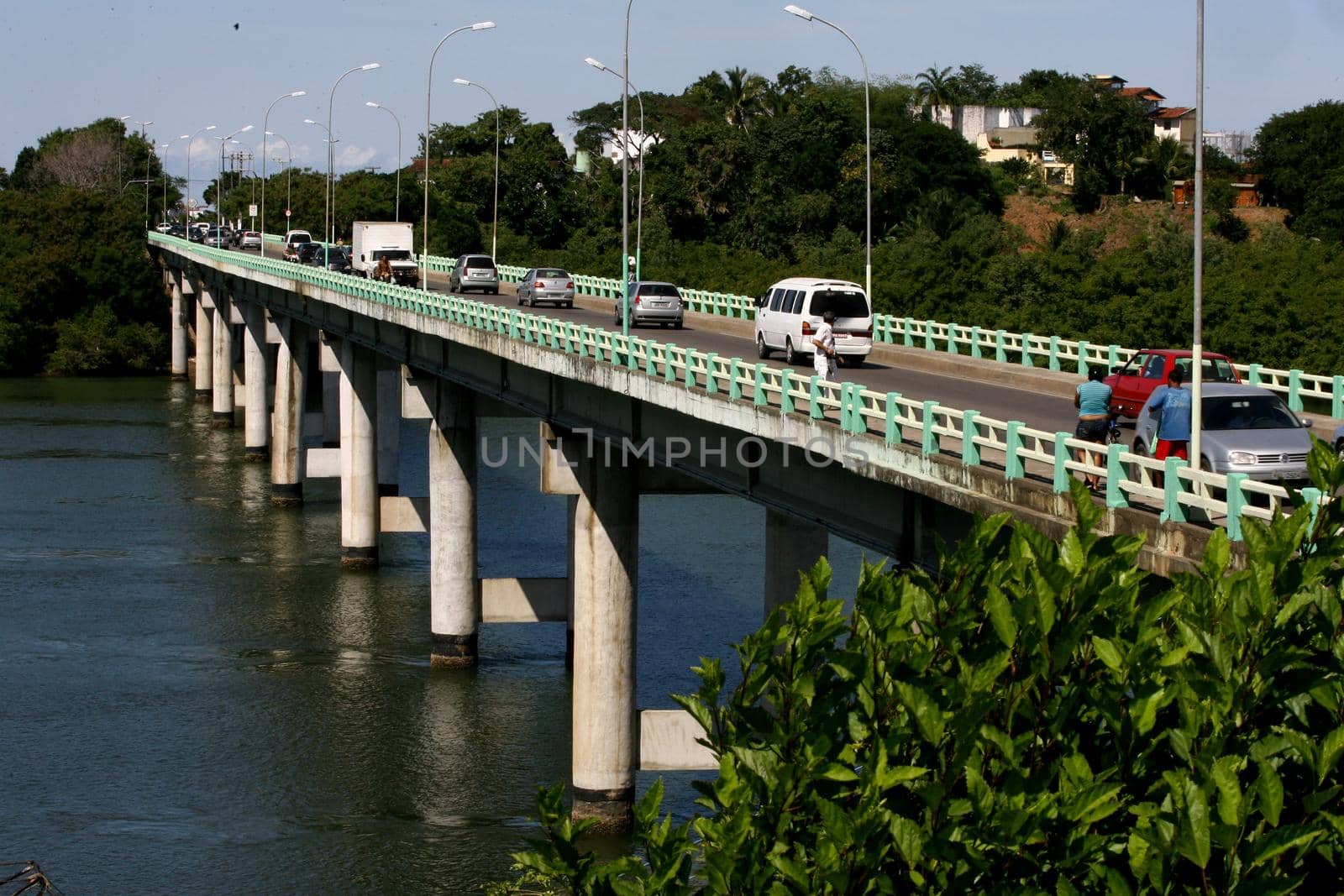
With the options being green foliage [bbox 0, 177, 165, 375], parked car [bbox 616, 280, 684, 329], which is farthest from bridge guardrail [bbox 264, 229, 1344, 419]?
green foliage [bbox 0, 177, 165, 375]

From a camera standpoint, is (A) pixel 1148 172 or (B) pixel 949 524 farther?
(A) pixel 1148 172

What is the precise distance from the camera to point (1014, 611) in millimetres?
12328

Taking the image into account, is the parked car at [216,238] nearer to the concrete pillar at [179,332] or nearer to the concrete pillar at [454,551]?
the concrete pillar at [179,332]

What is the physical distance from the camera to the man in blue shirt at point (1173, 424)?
19.1 meters

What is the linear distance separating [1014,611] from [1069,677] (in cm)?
68

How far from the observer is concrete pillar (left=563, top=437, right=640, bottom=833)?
29.9 meters

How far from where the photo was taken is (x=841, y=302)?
1403 inches

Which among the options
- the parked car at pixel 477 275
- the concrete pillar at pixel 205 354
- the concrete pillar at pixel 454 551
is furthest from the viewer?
the concrete pillar at pixel 205 354

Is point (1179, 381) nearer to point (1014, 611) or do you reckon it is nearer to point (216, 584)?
point (1014, 611)

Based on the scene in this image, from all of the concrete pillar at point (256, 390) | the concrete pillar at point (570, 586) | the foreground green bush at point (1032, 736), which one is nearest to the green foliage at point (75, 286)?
the concrete pillar at point (256, 390)

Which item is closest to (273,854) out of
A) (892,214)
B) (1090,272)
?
(1090,272)

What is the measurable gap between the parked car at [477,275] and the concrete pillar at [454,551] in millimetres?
22636

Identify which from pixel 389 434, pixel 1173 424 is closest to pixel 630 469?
pixel 1173 424

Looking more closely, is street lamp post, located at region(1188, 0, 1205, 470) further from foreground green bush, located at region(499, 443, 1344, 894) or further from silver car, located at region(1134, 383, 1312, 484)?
foreground green bush, located at region(499, 443, 1344, 894)
